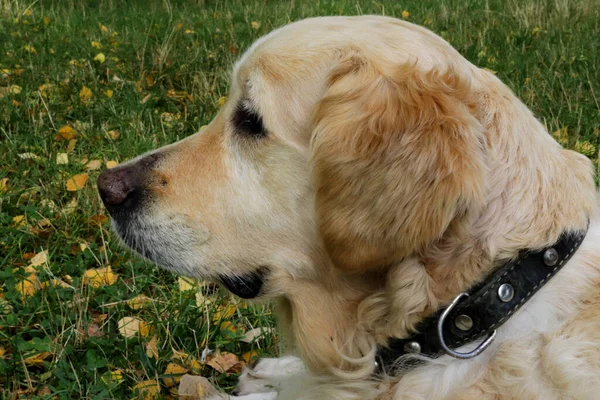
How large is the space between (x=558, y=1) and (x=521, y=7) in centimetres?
50

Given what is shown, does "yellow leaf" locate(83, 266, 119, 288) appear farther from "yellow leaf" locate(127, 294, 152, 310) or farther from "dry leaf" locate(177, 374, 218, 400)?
"dry leaf" locate(177, 374, 218, 400)

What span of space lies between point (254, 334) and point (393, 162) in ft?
5.13

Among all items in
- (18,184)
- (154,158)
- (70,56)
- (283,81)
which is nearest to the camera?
(283,81)

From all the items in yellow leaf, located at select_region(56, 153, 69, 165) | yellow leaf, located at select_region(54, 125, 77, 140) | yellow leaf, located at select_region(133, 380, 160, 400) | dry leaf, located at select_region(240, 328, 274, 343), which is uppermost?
yellow leaf, located at select_region(133, 380, 160, 400)

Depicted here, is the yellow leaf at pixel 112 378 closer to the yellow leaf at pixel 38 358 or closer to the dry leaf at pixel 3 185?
the yellow leaf at pixel 38 358

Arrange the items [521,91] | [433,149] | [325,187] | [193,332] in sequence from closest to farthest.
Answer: [433,149], [325,187], [193,332], [521,91]

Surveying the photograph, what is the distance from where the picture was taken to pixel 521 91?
17.8 feet

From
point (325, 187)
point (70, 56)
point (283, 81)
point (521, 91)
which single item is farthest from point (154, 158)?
point (70, 56)

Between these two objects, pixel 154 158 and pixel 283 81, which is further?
pixel 154 158

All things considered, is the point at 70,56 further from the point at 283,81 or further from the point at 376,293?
the point at 376,293

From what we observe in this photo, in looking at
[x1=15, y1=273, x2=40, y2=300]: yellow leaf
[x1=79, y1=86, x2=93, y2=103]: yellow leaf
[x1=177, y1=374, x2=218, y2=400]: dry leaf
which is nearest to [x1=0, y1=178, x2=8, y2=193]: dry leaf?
[x1=15, y1=273, x2=40, y2=300]: yellow leaf

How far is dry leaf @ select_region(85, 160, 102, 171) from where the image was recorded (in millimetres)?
4539

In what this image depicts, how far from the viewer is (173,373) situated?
2908mm

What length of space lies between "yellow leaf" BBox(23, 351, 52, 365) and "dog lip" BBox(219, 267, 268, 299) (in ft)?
3.32
